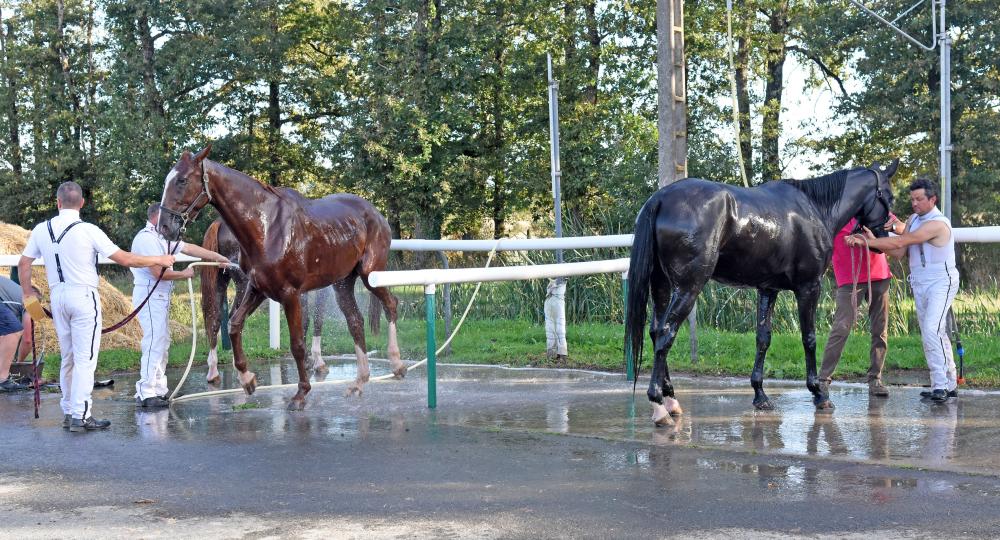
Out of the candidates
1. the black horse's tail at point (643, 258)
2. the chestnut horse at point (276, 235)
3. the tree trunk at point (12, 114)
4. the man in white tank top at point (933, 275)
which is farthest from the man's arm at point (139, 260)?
the tree trunk at point (12, 114)

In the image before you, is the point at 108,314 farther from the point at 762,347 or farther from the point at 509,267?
the point at 762,347

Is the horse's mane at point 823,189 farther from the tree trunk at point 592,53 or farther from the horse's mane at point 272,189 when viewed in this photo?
the tree trunk at point 592,53

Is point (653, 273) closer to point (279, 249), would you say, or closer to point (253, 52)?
point (279, 249)

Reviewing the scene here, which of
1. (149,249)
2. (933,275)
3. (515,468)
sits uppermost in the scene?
(149,249)

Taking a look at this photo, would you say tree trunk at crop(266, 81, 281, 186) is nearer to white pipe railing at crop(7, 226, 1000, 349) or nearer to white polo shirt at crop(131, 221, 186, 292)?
white pipe railing at crop(7, 226, 1000, 349)

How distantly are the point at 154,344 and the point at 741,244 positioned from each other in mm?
5253

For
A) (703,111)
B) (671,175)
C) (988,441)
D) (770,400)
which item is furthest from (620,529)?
(703,111)

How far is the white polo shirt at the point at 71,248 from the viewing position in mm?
7891

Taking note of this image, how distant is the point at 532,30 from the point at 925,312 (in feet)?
102

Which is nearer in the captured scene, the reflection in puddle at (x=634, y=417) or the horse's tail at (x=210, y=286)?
the reflection in puddle at (x=634, y=417)

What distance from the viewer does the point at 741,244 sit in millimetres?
7789

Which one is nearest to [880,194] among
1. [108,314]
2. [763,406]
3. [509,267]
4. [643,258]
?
[763,406]

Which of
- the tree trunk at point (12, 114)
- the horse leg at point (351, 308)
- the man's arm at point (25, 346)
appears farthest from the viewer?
the tree trunk at point (12, 114)

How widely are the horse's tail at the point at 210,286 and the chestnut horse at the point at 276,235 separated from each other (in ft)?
3.16
